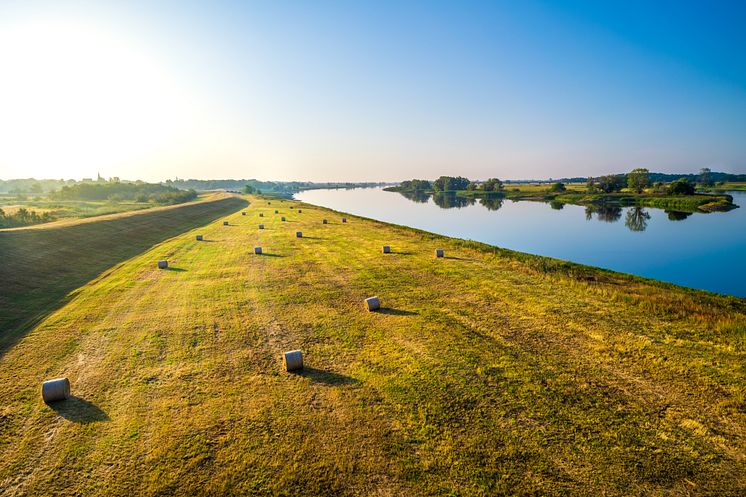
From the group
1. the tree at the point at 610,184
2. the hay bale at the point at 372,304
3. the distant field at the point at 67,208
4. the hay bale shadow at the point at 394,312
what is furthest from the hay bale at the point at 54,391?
the tree at the point at 610,184

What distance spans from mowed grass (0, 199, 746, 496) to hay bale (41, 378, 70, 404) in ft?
1.08

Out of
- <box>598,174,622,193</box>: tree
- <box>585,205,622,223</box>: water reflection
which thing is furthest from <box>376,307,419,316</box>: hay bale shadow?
<box>598,174,622,193</box>: tree

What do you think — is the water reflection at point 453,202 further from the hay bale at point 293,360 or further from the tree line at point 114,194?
the hay bale at point 293,360

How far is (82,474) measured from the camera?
6.09m

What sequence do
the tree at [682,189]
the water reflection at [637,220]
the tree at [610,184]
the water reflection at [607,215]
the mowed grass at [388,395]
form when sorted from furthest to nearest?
the tree at [610,184]
the tree at [682,189]
the water reflection at [607,215]
the water reflection at [637,220]
the mowed grass at [388,395]

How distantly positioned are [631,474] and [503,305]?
8.07 m

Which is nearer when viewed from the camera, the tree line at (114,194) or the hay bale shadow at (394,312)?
the hay bale shadow at (394,312)

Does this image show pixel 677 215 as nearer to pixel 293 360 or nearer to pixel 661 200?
pixel 661 200

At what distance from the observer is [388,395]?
8094mm

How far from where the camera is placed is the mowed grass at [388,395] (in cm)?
595

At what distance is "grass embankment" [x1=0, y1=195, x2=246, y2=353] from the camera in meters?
14.0

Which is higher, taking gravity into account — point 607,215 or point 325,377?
point 607,215

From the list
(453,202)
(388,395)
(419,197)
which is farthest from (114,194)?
(388,395)

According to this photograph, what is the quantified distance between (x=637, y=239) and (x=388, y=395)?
50671 mm
